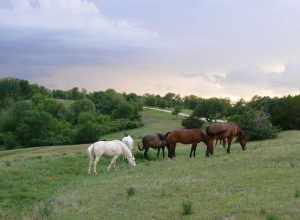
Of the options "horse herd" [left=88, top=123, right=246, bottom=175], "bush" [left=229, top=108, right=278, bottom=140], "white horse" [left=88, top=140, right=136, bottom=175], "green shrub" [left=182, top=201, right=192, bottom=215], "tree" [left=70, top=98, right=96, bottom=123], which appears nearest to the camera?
"green shrub" [left=182, top=201, right=192, bottom=215]

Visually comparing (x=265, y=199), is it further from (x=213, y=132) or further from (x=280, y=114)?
(x=280, y=114)

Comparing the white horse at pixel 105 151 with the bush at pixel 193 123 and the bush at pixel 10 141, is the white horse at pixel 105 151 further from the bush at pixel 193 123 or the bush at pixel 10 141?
the bush at pixel 10 141

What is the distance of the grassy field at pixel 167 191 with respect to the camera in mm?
13102

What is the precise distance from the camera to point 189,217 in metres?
12.6

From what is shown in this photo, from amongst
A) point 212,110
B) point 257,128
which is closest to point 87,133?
point 212,110

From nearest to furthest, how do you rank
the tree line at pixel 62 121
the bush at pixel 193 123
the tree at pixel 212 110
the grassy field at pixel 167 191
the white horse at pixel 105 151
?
the grassy field at pixel 167 191, the white horse at pixel 105 151, the bush at pixel 193 123, the tree at pixel 212 110, the tree line at pixel 62 121

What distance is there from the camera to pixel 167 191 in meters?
16.1

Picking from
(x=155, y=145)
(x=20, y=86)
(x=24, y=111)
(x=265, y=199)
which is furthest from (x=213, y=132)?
(x=20, y=86)

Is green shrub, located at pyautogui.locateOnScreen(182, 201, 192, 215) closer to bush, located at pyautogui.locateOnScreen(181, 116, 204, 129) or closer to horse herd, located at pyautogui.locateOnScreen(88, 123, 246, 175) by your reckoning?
horse herd, located at pyautogui.locateOnScreen(88, 123, 246, 175)

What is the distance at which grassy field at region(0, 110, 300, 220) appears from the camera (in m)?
13.1

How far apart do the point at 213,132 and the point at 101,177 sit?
8300 millimetres

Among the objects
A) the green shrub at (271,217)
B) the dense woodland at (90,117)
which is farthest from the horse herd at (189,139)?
the dense woodland at (90,117)

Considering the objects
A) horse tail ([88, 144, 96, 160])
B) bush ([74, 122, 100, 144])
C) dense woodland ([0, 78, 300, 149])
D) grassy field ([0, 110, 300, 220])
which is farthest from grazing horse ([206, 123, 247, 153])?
bush ([74, 122, 100, 144])

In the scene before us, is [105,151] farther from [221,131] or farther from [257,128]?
[257,128]
